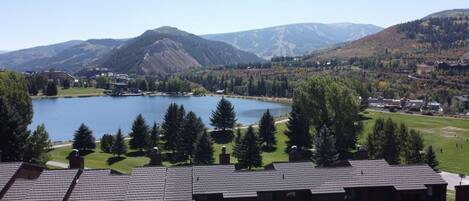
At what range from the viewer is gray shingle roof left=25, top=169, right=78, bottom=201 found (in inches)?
1340

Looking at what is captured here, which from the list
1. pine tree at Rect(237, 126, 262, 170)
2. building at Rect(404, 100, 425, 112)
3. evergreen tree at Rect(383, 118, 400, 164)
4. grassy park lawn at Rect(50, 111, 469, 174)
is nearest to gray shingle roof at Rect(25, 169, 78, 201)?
grassy park lawn at Rect(50, 111, 469, 174)

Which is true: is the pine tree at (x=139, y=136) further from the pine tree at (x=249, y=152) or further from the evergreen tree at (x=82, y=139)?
the pine tree at (x=249, y=152)

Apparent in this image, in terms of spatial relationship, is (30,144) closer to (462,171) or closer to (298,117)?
(298,117)

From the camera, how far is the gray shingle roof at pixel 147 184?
34.4 metres

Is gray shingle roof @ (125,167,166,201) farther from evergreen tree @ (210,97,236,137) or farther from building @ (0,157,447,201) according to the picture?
evergreen tree @ (210,97,236,137)

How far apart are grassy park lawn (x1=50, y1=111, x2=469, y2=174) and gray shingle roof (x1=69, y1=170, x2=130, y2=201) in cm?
3317

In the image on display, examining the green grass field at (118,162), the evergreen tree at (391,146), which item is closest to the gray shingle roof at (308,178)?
the evergreen tree at (391,146)

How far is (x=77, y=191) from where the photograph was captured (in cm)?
3534

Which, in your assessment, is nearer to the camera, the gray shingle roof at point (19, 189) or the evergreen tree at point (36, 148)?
the gray shingle roof at point (19, 189)

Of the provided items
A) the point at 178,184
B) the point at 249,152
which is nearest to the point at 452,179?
the point at 249,152

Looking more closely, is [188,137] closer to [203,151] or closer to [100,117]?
[203,151]

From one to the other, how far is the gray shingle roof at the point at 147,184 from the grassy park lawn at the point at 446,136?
5394 cm

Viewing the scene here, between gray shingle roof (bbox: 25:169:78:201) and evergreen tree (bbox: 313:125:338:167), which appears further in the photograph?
evergreen tree (bbox: 313:125:338:167)

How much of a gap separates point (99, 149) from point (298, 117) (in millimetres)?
33042
